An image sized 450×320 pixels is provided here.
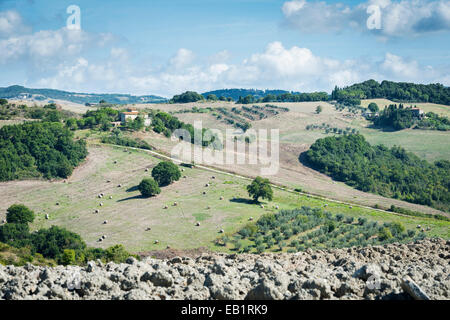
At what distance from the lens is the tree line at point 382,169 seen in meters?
78.1

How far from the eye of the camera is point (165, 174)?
6062 cm

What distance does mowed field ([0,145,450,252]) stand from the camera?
4259 centimetres

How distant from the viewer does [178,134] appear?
312ft

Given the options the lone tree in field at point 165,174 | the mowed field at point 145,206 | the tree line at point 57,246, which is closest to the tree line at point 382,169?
the mowed field at point 145,206

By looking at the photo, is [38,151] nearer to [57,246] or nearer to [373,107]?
[57,246]

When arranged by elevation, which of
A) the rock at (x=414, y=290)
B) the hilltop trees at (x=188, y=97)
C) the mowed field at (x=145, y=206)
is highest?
the hilltop trees at (x=188, y=97)

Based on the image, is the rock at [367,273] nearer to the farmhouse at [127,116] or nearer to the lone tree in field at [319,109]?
the farmhouse at [127,116]

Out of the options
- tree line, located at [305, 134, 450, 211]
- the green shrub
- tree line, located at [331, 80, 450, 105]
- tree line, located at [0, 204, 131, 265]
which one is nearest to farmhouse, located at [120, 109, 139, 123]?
tree line, located at [305, 134, 450, 211]

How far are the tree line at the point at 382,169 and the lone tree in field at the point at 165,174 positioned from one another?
1523 inches

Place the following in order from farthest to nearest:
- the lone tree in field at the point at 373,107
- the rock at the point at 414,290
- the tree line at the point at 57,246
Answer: the lone tree in field at the point at 373,107
the tree line at the point at 57,246
the rock at the point at 414,290

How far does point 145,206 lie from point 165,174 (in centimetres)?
957

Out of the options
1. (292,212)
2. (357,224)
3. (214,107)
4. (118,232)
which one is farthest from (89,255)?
(214,107)

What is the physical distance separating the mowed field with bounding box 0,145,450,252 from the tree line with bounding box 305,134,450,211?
82.9 feet
